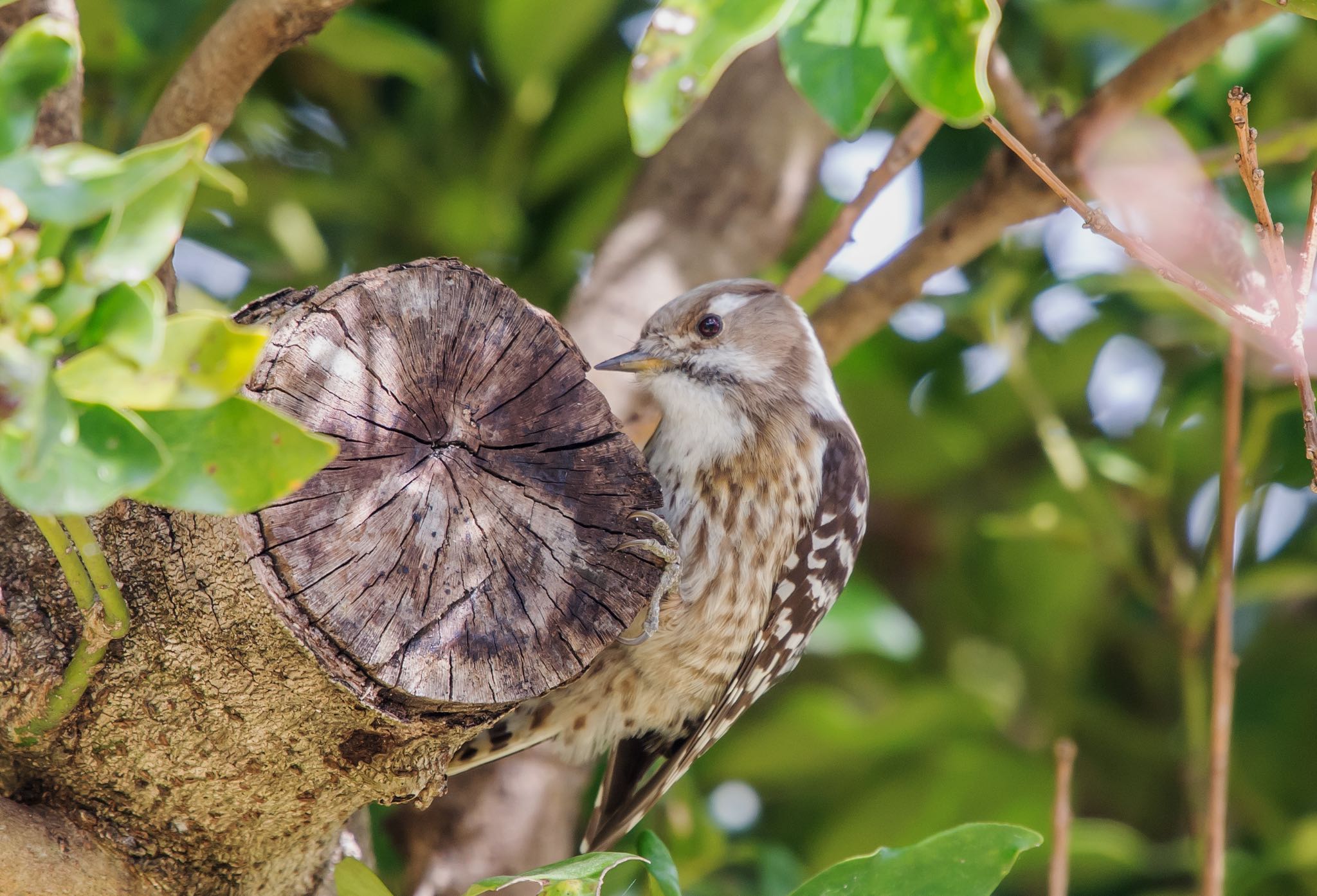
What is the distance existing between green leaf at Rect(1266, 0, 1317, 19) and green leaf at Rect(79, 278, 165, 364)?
148 cm

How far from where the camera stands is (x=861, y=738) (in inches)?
128

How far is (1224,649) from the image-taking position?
2396 mm

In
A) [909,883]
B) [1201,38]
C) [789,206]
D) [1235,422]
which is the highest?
[789,206]

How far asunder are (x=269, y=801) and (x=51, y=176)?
98 centimetres

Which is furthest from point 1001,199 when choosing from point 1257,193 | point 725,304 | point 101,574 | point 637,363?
point 101,574

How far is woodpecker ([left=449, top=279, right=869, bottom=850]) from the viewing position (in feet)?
8.05

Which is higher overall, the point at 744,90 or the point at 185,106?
the point at 744,90

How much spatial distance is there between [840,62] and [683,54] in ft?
0.68

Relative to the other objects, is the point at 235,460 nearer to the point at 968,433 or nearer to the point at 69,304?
the point at 69,304

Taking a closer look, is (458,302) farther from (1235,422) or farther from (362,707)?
(1235,422)

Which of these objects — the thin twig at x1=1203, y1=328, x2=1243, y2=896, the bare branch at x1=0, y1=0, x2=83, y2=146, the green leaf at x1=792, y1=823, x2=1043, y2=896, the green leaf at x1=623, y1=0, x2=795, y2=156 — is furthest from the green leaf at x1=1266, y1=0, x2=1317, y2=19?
the bare branch at x1=0, y1=0, x2=83, y2=146

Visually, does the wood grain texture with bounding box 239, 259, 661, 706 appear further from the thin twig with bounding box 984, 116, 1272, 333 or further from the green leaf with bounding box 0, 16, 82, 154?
the thin twig with bounding box 984, 116, 1272, 333

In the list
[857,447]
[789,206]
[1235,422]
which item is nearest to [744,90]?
[789,206]

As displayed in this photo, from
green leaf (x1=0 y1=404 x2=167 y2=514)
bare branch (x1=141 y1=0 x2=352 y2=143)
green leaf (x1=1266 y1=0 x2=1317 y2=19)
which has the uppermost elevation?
bare branch (x1=141 y1=0 x2=352 y2=143)
